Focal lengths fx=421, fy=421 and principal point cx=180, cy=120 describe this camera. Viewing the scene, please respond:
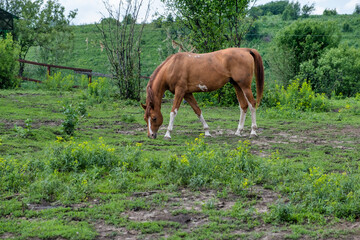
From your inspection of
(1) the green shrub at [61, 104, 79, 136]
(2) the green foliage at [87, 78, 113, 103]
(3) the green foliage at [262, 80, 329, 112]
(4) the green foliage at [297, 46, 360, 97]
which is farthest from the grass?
(4) the green foliage at [297, 46, 360, 97]

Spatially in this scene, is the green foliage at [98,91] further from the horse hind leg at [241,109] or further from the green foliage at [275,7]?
the green foliage at [275,7]

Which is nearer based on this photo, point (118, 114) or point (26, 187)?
point (26, 187)

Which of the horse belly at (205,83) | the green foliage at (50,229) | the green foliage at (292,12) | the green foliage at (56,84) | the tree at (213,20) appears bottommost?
the green foliage at (50,229)


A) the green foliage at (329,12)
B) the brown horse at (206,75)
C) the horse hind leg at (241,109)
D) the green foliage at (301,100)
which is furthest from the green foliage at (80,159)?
the green foliage at (329,12)

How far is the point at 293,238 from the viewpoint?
3.62 meters

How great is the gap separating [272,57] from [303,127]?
2502cm

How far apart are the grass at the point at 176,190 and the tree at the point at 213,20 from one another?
804cm

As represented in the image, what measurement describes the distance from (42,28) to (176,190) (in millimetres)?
32370

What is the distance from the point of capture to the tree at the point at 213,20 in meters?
15.5

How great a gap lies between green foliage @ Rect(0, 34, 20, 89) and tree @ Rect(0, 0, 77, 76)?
1420 cm

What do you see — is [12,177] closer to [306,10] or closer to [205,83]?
[205,83]

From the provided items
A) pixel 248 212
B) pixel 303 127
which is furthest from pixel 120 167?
pixel 303 127

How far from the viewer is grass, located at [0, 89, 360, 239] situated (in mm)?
3861

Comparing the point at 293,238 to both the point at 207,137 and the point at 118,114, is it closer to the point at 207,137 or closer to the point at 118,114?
the point at 207,137
